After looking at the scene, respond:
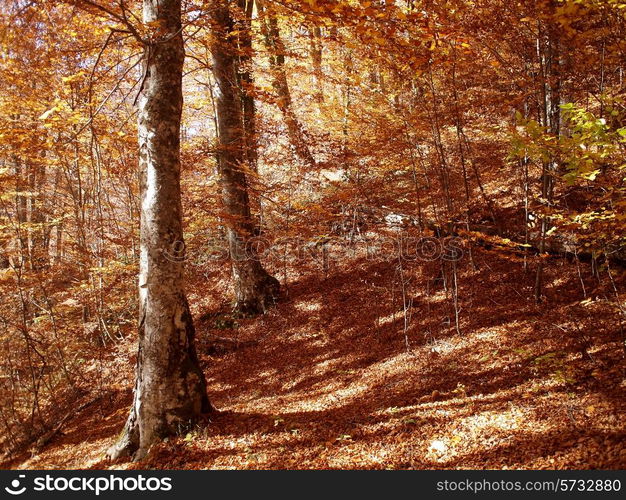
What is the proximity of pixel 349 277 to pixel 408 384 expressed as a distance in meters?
5.25

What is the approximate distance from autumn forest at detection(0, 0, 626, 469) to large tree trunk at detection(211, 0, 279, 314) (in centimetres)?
6

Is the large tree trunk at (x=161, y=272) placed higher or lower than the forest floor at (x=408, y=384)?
higher

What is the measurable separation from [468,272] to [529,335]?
3.18 m

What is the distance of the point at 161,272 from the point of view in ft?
14.6

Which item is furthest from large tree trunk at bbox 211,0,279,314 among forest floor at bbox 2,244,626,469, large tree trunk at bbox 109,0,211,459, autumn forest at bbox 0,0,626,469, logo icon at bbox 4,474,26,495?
logo icon at bbox 4,474,26,495

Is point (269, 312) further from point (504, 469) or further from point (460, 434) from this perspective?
point (504, 469)

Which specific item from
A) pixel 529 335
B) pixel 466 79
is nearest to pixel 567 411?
pixel 529 335

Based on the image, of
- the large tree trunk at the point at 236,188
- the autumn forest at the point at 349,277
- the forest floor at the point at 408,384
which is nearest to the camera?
the forest floor at the point at 408,384

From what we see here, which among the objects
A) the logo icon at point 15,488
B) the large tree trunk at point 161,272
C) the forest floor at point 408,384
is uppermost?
the large tree trunk at point 161,272

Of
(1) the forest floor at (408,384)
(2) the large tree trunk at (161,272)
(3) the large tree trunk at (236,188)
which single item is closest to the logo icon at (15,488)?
(1) the forest floor at (408,384)

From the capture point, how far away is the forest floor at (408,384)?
3.68 meters

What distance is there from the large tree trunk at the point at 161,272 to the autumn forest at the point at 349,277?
0.02m

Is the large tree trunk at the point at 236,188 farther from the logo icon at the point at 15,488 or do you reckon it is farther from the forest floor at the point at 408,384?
the logo icon at the point at 15,488

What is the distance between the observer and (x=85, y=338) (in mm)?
10797
